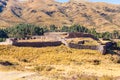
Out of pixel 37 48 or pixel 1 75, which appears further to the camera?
pixel 37 48

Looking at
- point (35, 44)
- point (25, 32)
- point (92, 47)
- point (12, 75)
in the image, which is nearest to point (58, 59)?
point (35, 44)

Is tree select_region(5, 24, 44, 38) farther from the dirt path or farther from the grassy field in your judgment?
the dirt path

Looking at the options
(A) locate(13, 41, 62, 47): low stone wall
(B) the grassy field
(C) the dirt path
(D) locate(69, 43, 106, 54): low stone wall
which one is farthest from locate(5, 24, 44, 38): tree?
(C) the dirt path

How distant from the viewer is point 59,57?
80.1 metres

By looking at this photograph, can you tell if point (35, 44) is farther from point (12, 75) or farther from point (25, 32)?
point (25, 32)

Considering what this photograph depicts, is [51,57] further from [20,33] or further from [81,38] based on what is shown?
[20,33]

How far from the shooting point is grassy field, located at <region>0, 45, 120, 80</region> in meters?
70.1

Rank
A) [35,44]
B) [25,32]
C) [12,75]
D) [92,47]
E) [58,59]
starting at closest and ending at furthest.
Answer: [12,75] < [58,59] < [35,44] < [92,47] < [25,32]

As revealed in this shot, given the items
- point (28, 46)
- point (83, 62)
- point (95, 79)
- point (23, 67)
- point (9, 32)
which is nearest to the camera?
point (95, 79)

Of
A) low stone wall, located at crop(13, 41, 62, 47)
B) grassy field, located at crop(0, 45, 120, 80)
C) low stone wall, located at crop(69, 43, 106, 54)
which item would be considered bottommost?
grassy field, located at crop(0, 45, 120, 80)

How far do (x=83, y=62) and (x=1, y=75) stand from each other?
2545cm

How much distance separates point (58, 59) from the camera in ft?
259

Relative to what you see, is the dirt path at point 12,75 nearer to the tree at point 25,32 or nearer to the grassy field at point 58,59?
the grassy field at point 58,59

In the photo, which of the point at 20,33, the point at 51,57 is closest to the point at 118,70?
the point at 51,57
